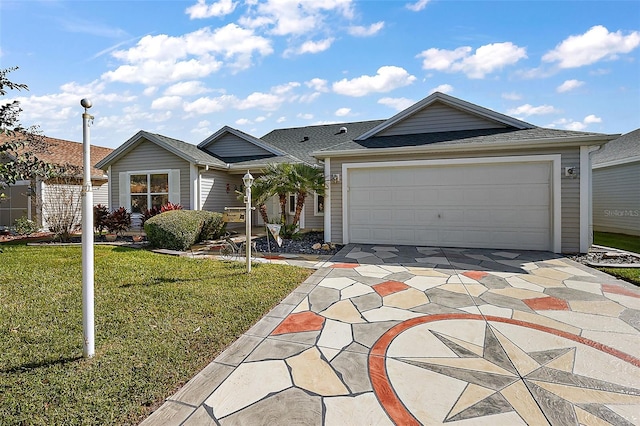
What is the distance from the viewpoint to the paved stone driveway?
2.16 m

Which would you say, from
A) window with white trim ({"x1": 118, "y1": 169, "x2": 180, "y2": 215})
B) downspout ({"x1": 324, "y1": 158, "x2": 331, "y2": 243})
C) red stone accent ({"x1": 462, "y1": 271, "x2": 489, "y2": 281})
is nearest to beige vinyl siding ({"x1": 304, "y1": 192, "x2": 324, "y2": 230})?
downspout ({"x1": 324, "y1": 158, "x2": 331, "y2": 243})

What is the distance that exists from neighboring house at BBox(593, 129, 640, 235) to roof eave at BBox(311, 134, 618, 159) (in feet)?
20.1

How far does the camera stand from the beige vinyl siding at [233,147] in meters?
14.0

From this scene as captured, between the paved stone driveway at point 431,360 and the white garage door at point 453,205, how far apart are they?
3182 mm

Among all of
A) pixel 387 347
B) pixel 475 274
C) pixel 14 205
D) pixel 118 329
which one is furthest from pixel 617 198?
pixel 14 205

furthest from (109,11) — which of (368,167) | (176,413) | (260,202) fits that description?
(176,413)

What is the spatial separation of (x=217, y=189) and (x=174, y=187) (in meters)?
1.66

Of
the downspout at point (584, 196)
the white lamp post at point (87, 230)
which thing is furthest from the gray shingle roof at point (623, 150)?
the white lamp post at point (87, 230)

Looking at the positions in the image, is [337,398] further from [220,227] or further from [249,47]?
[249,47]

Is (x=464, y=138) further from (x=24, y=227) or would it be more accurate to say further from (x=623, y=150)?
(x=24, y=227)

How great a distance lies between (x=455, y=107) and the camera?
9.84 meters

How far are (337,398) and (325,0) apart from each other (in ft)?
27.3

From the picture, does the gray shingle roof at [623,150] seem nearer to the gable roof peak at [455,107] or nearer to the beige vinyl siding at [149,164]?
the gable roof peak at [455,107]

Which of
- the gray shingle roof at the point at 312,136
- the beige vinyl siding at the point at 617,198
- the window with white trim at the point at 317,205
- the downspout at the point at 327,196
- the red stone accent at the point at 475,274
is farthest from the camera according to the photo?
the gray shingle roof at the point at 312,136
